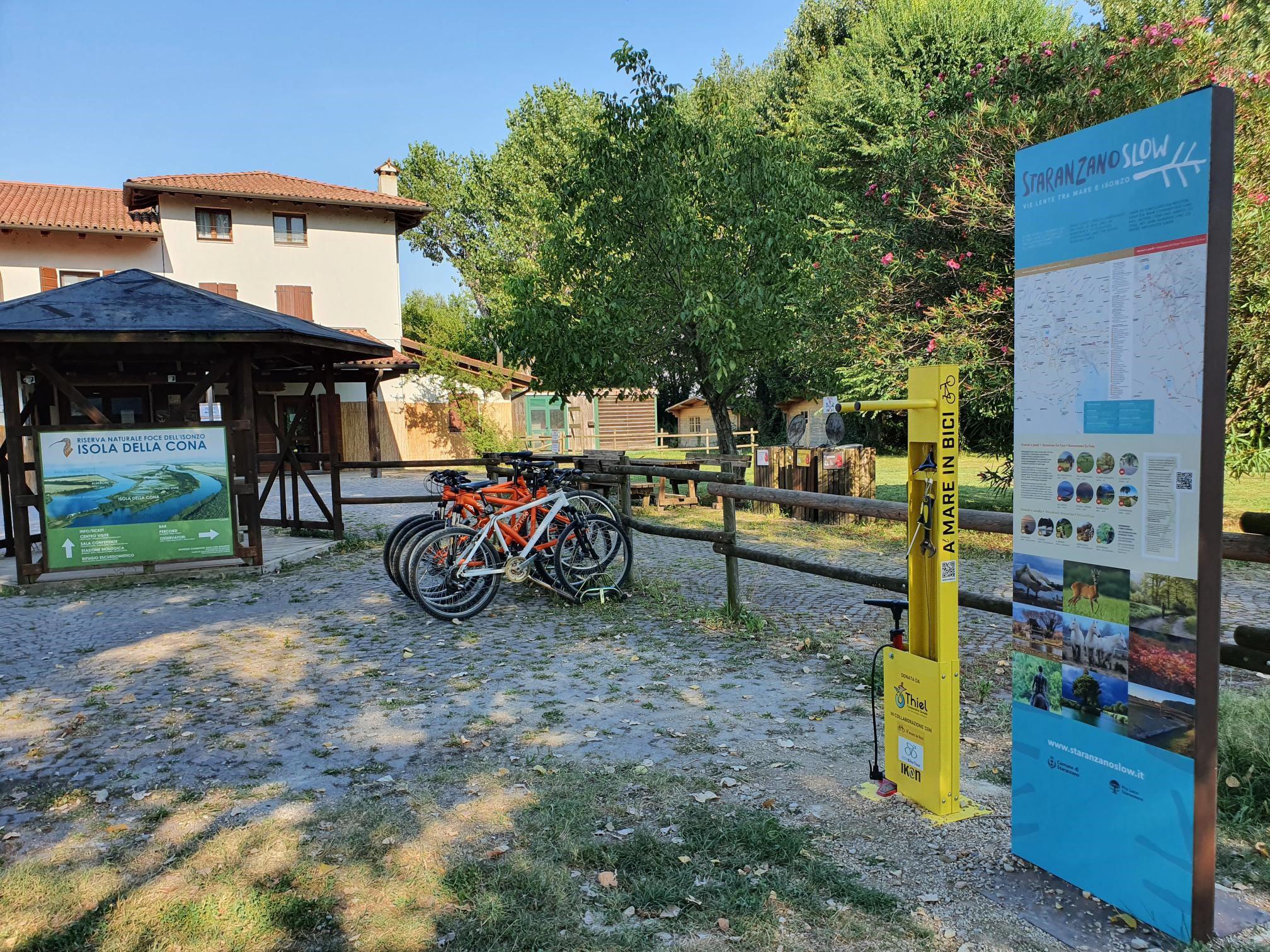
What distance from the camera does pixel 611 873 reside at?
3.12 meters

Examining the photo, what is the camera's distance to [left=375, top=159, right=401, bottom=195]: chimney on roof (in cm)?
3045

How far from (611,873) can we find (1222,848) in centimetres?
223

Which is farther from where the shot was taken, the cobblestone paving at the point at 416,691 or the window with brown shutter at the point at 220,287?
the window with brown shutter at the point at 220,287

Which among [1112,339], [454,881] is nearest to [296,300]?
[454,881]

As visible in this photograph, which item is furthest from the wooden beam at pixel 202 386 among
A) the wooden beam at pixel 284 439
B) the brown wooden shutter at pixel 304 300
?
the brown wooden shutter at pixel 304 300

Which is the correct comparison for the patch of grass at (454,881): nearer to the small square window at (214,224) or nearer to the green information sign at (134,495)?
the green information sign at (134,495)

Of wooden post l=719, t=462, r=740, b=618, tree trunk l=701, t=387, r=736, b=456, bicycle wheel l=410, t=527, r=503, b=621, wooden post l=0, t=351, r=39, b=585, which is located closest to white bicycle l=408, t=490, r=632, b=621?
bicycle wheel l=410, t=527, r=503, b=621

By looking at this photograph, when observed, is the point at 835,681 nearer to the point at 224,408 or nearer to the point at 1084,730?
the point at 1084,730

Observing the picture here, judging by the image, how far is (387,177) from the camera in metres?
30.6

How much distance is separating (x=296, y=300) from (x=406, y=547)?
20838 mm

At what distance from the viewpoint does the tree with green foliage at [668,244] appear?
11.8 meters

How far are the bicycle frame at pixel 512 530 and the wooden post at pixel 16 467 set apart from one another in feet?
16.9

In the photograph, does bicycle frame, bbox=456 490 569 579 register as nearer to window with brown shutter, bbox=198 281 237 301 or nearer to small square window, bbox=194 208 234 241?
window with brown shutter, bbox=198 281 237 301

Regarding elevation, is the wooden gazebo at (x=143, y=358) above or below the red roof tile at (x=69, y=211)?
below
